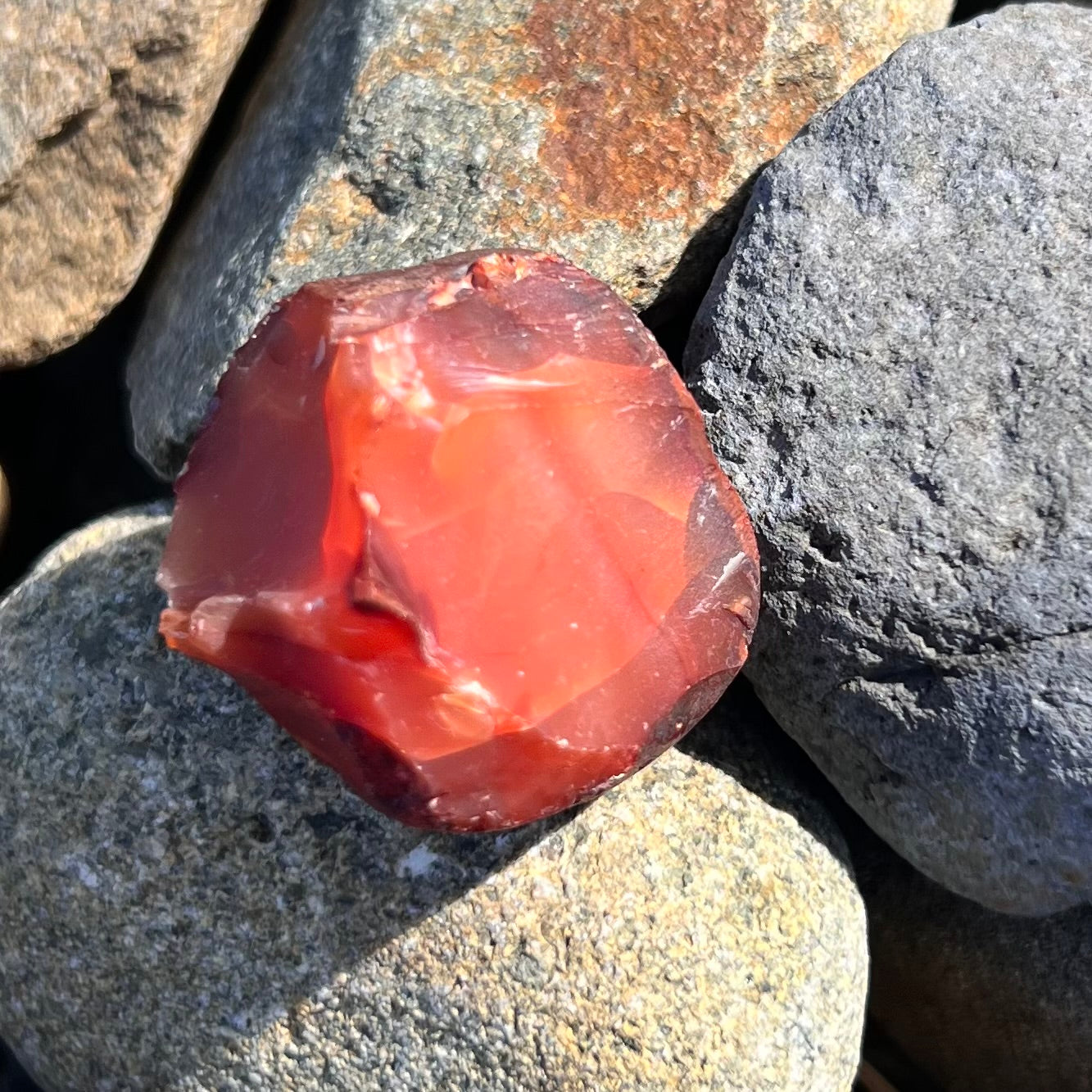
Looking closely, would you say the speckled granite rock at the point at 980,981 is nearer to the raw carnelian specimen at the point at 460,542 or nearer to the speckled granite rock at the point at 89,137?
the raw carnelian specimen at the point at 460,542

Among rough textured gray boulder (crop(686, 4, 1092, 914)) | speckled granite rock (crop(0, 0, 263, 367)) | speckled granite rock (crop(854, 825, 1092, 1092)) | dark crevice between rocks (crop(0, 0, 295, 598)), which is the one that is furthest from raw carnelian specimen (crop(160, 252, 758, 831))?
dark crevice between rocks (crop(0, 0, 295, 598))

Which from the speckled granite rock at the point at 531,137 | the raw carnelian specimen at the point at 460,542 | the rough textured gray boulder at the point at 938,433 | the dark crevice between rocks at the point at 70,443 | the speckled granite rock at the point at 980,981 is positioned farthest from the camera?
the dark crevice between rocks at the point at 70,443

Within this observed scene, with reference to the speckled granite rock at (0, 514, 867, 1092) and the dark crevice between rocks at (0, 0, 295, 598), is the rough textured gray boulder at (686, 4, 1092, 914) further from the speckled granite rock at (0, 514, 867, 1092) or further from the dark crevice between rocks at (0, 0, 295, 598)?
the dark crevice between rocks at (0, 0, 295, 598)

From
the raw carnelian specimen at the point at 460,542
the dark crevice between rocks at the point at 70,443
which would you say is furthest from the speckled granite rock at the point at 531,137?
the dark crevice between rocks at the point at 70,443

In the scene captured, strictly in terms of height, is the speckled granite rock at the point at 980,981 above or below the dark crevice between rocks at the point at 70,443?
below

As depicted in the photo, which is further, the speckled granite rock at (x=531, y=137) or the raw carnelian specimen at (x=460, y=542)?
the speckled granite rock at (x=531, y=137)

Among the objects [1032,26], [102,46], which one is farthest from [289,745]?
[1032,26]

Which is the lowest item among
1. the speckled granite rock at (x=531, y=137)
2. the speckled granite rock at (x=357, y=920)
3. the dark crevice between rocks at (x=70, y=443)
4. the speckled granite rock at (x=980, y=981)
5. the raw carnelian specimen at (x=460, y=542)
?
the speckled granite rock at (x=980, y=981)

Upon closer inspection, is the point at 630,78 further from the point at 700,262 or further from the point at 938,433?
the point at 938,433
